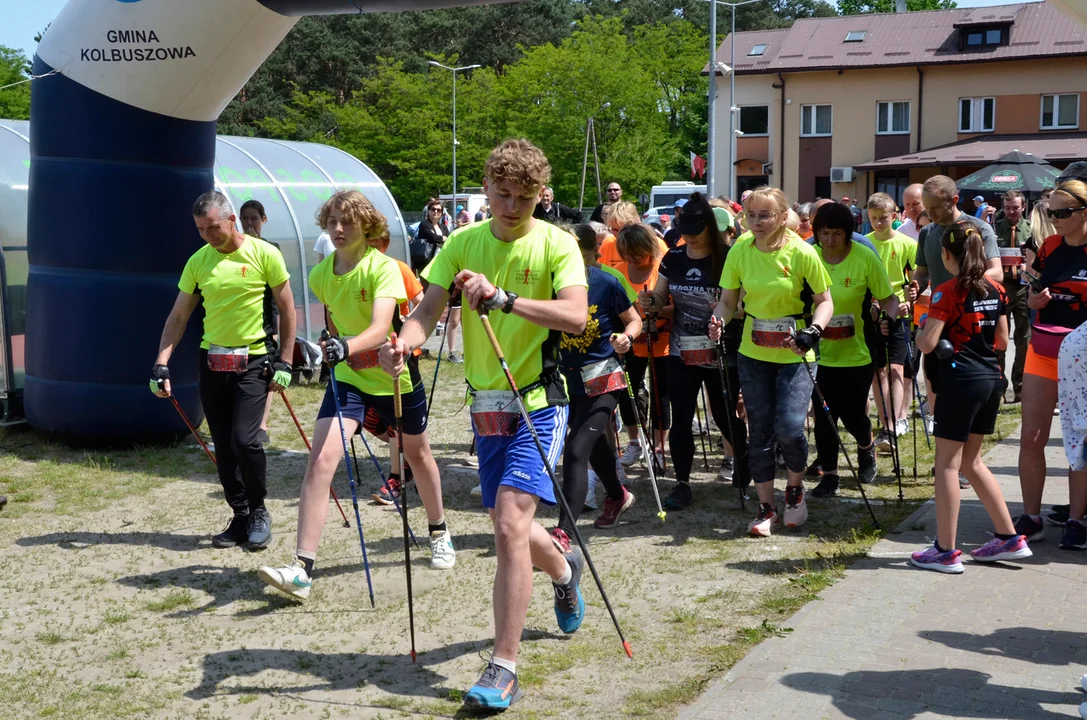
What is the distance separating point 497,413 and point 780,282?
2514mm

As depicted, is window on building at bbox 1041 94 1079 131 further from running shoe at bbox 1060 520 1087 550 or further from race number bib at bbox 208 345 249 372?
race number bib at bbox 208 345 249 372

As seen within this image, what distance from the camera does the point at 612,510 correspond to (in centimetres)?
669

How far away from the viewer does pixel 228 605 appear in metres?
5.43

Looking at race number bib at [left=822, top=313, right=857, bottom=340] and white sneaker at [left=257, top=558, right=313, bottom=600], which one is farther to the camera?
race number bib at [left=822, top=313, right=857, bottom=340]

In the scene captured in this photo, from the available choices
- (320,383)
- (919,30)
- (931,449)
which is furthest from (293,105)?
(931,449)

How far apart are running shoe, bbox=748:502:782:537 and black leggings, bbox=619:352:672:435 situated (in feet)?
4.17

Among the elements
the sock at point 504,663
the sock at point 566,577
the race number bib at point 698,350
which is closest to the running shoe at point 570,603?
the sock at point 566,577

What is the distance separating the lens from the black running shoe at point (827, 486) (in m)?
7.33

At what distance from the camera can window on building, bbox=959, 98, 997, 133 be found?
4334 cm

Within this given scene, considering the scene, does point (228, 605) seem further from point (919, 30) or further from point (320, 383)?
point (919, 30)

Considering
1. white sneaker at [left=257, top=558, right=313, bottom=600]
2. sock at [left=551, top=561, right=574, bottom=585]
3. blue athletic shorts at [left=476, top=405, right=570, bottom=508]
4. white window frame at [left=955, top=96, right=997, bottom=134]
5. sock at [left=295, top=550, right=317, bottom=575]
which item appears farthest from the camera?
white window frame at [left=955, top=96, right=997, bottom=134]

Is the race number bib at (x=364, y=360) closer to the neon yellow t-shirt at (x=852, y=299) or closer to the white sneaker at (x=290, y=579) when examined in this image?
the white sneaker at (x=290, y=579)

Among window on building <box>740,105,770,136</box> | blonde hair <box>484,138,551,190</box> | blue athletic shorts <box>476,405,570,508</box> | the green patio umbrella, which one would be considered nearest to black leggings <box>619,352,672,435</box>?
blue athletic shorts <box>476,405,570,508</box>

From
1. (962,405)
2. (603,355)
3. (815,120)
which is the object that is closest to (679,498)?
(603,355)
